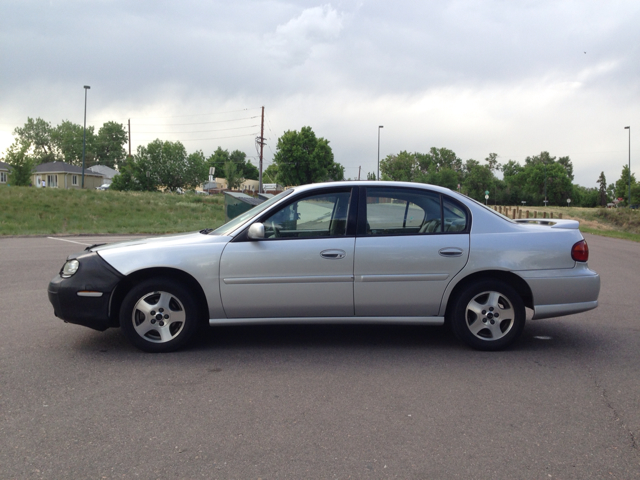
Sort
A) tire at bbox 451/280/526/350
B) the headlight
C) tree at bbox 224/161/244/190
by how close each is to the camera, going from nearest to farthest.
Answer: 1. the headlight
2. tire at bbox 451/280/526/350
3. tree at bbox 224/161/244/190

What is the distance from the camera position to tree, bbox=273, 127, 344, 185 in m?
77.9

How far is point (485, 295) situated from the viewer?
5297mm

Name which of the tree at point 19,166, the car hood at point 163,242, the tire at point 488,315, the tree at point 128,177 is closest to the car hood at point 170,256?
the car hood at point 163,242

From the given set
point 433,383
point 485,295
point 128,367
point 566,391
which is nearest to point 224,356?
point 128,367

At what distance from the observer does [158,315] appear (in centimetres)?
513

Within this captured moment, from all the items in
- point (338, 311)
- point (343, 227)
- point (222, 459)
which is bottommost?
point (222, 459)

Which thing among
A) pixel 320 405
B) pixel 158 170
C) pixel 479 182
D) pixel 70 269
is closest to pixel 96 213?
pixel 70 269

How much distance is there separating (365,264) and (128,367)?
7.26ft

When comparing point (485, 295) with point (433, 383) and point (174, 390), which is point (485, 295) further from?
point (174, 390)

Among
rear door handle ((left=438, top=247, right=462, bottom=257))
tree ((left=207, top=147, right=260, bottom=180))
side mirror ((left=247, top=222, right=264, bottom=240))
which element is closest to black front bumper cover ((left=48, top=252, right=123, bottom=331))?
side mirror ((left=247, top=222, right=264, bottom=240))

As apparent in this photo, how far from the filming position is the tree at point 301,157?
7788cm

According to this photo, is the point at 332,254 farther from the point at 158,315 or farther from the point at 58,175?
the point at 58,175

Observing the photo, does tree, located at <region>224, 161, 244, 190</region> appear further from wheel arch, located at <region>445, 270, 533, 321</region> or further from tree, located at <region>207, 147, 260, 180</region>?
wheel arch, located at <region>445, 270, 533, 321</region>

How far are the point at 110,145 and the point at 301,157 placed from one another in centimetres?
5694
